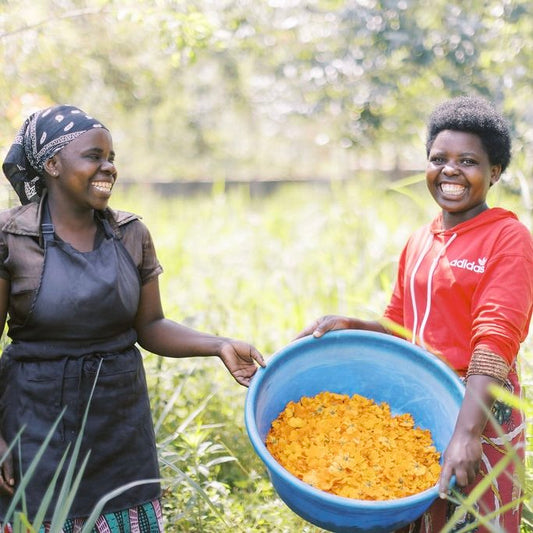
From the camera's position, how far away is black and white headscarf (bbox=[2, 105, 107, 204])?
197 centimetres

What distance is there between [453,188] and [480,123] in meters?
0.20

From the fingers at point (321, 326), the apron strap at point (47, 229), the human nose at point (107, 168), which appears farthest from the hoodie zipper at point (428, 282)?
the apron strap at point (47, 229)

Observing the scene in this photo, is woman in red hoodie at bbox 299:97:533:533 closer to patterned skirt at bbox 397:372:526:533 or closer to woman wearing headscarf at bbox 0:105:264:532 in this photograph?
patterned skirt at bbox 397:372:526:533

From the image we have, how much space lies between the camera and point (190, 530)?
2.66m

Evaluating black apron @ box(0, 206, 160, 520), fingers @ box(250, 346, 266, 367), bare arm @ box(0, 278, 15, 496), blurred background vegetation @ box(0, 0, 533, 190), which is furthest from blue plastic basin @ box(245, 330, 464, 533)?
blurred background vegetation @ box(0, 0, 533, 190)

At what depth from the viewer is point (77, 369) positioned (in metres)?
1.95

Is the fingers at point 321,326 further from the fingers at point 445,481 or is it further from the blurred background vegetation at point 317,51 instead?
the blurred background vegetation at point 317,51

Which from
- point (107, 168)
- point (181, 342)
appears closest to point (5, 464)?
point (181, 342)

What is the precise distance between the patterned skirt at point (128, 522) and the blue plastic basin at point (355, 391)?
1.38 feet

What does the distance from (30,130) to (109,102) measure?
5707 millimetres

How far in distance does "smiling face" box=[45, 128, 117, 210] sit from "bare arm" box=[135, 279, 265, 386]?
33cm

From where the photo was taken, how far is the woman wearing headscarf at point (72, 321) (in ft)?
6.29

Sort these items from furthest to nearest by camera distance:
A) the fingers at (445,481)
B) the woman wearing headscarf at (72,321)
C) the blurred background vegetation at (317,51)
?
1. the blurred background vegetation at (317,51)
2. the woman wearing headscarf at (72,321)
3. the fingers at (445,481)

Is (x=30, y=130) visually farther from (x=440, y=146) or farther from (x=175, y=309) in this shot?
(x=175, y=309)
